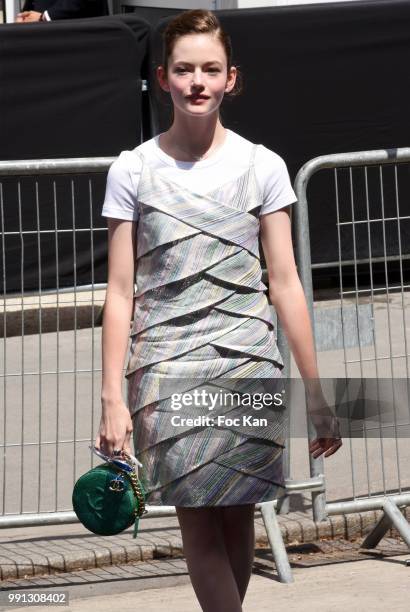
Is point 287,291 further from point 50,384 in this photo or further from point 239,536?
point 50,384

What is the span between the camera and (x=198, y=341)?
128 inches

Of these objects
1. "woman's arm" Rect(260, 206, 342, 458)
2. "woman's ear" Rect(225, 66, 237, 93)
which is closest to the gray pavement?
"woman's arm" Rect(260, 206, 342, 458)

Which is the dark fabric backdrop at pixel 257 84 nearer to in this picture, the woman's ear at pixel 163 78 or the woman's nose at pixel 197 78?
the woman's ear at pixel 163 78

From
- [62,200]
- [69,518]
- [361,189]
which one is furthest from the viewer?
[361,189]

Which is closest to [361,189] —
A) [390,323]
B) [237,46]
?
[237,46]

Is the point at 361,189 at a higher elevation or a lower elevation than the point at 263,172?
higher

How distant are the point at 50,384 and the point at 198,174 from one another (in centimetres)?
217

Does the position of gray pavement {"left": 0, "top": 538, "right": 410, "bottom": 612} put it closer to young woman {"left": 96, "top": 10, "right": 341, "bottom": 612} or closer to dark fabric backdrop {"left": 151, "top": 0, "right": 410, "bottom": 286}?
young woman {"left": 96, "top": 10, "right": 341, "bottom": 612}

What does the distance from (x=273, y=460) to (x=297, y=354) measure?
11.0 inches

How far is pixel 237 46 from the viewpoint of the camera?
9.12 meters

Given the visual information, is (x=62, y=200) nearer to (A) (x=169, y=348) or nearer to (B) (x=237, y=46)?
(A) (x=169, y=348)

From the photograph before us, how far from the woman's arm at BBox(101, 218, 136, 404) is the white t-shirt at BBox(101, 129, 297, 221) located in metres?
0.05

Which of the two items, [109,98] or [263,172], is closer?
[263,172]

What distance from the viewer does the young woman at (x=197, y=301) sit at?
3266mm
